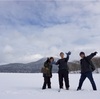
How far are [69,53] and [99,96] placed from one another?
9.30ft

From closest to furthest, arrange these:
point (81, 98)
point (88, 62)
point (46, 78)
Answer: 1. point (81, 98)
2. point (88, 62)
3. point (46, 78)

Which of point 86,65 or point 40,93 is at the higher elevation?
point 86,65

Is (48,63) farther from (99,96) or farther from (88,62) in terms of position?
(99,96)

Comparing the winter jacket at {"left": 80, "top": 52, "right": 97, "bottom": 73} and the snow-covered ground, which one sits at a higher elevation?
the winter jacket at {"left": 80, "top": 52, "right": 97, "bottom": 73}

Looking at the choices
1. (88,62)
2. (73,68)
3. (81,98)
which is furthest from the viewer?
(73,68)

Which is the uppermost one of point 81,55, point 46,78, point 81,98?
point 81,55

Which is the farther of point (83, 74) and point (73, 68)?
point (73, 68)

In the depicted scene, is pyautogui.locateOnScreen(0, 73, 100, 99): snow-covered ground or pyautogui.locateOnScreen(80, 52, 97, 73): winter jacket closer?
pyautogui.locateOnScreen(0, 73, 100, 99): snow-covered ground

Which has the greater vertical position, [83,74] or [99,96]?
[83,74]

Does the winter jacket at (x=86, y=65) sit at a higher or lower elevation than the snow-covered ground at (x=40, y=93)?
higher

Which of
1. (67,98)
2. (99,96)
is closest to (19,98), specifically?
(67,98)

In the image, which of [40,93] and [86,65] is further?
[86,65]

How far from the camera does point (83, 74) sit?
35.9 feet

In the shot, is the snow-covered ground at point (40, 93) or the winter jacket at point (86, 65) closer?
the snow-covered ground at point (40, 93)
